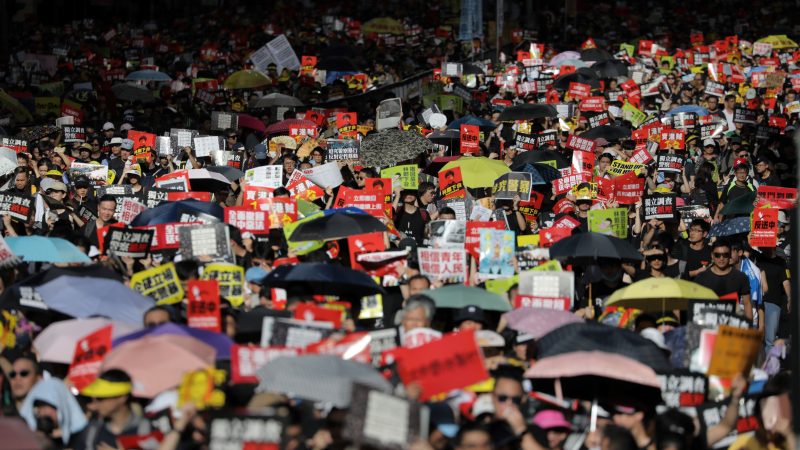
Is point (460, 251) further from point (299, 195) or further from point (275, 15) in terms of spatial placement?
point (275, 15)

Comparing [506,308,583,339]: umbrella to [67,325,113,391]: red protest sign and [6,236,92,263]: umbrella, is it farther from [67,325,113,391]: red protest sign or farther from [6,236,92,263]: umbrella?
[6,236,92,263]: umbrella

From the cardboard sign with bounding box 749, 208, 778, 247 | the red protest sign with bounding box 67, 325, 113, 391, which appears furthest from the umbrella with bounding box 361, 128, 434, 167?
the red protest sign with bounding box 67, 325, 113, 391

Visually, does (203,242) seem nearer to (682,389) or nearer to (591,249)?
(591,249)

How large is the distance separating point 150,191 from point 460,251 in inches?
175

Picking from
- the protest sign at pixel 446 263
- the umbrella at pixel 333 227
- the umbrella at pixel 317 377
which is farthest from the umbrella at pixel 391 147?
the umbrella at pixel 317 377

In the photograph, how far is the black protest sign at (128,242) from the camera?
13891 millimetres

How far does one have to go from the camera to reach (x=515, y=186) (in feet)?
57.0

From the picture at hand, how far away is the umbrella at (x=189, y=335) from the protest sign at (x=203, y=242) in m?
2.87

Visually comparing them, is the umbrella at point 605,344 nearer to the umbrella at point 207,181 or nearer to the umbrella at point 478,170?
the umbrella at point 478,170

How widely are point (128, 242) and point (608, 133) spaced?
1009 cm

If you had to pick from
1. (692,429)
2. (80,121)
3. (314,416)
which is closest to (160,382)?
(314,416)

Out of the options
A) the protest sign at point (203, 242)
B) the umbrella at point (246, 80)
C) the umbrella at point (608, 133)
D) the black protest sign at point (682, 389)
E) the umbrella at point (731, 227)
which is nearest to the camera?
the black protest sign at point (682, 389)

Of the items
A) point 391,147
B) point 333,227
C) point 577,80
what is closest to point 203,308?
point 333,227

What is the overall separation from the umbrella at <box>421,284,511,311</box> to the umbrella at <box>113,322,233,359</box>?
1715 millimetres
